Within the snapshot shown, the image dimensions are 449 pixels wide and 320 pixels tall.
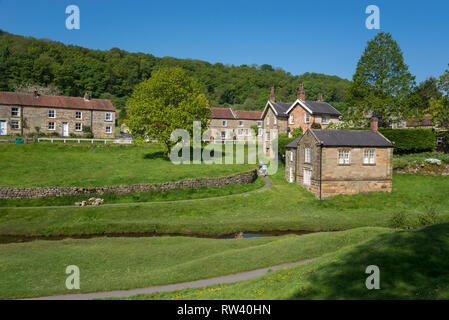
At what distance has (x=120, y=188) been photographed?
109 feet

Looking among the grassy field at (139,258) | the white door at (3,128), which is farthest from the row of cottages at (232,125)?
the grassy field at (139,258)

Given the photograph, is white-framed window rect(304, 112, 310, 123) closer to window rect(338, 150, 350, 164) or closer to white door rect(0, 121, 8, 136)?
window rect(338, 150, 350, 164)

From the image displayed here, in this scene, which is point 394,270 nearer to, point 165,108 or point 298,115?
point 165,108

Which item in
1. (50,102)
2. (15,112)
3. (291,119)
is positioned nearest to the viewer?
(15,112)

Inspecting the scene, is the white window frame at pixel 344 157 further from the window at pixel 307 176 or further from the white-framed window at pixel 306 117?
the white-framed window at pixel 306 117

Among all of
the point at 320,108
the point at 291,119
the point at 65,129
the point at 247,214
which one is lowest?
the point at 247,214

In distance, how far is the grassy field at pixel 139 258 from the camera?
1499 centimetres

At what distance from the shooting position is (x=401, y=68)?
164 ft

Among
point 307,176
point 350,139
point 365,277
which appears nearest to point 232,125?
point 307,176

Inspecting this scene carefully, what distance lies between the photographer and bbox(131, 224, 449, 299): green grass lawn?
1069 centimetres

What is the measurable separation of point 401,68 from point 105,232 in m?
49.7

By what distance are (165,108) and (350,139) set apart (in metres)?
26.1

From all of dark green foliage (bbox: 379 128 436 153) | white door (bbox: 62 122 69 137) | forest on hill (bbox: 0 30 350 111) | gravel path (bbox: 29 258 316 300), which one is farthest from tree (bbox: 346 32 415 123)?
forest on hill (bbox: 0 30 350 111)
